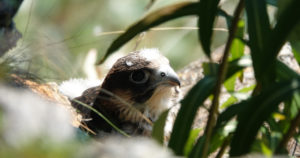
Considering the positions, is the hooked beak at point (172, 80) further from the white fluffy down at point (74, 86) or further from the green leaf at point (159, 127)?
the green leaf at point (159, 127)

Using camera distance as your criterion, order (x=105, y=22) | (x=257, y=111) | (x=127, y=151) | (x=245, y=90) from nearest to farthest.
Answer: (x=127, y=151) → (x=257, y=111) → (x=245, y=90) → (x=105, y=22)

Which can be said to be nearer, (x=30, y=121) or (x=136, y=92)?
(x=30, y=121)

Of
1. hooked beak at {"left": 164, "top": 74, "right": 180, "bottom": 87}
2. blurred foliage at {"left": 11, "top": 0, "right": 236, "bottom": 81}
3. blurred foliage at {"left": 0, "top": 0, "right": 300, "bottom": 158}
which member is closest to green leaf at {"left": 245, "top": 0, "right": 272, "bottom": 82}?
blurred foliage at {"left": 0, "top": 0, "right": 300, "bottom": 158}

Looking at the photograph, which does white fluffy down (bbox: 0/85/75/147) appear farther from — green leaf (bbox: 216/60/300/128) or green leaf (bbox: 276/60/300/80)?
green leaf (bbox: 276/60/300/80)

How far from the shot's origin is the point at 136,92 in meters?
3.29

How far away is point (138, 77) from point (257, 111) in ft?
5.32

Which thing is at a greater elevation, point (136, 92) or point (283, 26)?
point (136, 92)

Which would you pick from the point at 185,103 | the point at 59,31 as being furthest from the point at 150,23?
the point at 59,31

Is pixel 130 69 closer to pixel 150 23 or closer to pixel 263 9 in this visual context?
pixel 150 23

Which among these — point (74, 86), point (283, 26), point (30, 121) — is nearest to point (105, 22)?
point (74, 86)

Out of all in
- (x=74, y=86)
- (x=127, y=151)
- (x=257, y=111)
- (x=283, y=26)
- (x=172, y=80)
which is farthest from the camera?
(x=74, y=86)

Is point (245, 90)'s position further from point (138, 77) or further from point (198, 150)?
point (138, 77)

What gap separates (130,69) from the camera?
3.28 m

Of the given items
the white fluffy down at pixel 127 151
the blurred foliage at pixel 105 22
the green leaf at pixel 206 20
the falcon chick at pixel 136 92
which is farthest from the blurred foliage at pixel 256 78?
the blurred foliage at pixel 105 22
